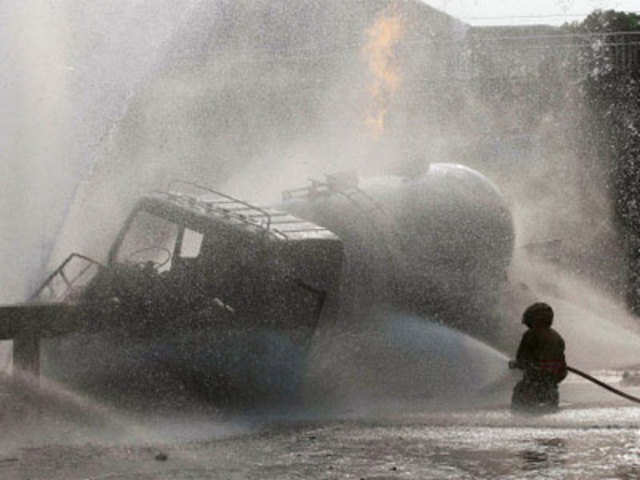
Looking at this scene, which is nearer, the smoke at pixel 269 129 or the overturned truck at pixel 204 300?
the overturned truck at pixel 204 300

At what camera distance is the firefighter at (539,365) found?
524 inches

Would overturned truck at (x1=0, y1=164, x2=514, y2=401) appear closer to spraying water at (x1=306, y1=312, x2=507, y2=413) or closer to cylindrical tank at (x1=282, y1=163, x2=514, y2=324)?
cylindrical tank at (x1=282, y1=163, x2=514, y2=324)

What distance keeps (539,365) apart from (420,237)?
10.9ft

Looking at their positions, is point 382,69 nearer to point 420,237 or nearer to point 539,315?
point 420,237

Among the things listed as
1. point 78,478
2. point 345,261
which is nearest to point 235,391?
point 345,261

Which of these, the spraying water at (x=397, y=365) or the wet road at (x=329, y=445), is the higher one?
the spraying water at (x=397, y=365)

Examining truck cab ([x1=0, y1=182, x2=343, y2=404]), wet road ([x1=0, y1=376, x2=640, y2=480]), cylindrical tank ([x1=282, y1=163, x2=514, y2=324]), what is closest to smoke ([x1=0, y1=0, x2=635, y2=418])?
cylindrical tank ([x1=282, y1=163, x2=514, y2=324])

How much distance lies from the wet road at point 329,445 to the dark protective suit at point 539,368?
1.07ft

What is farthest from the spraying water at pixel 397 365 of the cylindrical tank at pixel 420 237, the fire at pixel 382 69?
the fire at pixel 382 69

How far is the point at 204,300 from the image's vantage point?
13234 millimetres

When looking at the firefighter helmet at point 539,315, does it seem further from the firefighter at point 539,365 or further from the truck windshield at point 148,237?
the truck windshield at point 148,237

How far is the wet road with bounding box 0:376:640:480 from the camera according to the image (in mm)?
8797

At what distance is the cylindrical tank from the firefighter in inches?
87.5

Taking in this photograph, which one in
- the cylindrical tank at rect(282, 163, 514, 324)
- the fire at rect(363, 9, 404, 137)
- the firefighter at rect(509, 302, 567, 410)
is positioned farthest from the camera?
the fire at rect(363, 9, 404, 137)
